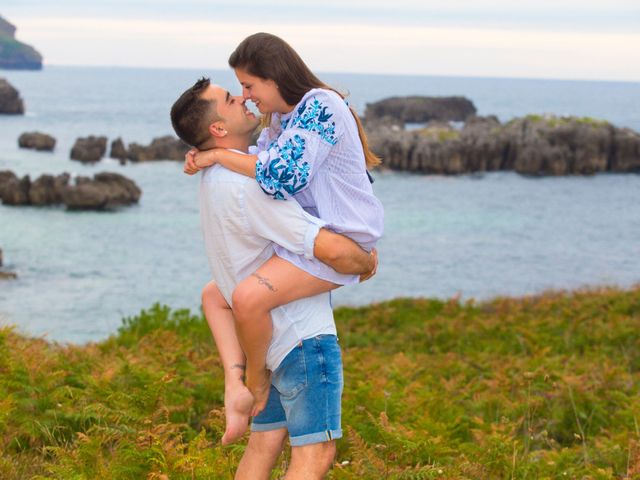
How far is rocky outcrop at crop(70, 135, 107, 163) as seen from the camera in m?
82.6

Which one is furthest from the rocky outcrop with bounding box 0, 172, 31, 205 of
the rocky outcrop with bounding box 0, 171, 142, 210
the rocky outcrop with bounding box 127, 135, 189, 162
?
the rocky outcrop with bounding box 127, 135, 189, 162

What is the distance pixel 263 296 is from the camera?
145 inches

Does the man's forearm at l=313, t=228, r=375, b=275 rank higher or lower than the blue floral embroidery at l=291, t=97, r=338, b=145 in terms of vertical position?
lower

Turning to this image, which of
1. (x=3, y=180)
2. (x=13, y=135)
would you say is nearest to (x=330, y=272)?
(x=3, y=180)

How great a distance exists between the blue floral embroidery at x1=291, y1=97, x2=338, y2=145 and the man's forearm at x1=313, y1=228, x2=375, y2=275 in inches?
15.9

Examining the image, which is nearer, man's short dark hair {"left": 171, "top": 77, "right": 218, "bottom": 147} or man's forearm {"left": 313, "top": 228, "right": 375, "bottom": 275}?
man's forearm {"left": 313, "top": 228, "right": 375, "bottom": 275}

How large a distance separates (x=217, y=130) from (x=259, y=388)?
1.17m

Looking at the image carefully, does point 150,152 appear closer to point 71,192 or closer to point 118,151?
point 118,151

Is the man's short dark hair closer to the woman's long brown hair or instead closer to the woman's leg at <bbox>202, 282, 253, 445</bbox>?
the woman's long brown hair

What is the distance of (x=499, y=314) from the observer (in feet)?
68.5

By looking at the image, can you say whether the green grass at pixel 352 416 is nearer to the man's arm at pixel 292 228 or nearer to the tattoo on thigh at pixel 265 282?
the tattoo on thigh at pixel 265 282

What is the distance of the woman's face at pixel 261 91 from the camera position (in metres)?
3.81

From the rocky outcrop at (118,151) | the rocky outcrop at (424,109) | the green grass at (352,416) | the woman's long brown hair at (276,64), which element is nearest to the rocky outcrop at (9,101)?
the rocky outcrop at (424,109)

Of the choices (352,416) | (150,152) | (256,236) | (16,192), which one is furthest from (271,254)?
(150,152)
